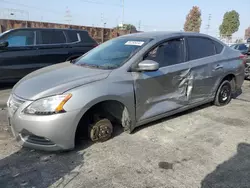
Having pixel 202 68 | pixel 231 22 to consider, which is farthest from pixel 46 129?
pixel 231 22

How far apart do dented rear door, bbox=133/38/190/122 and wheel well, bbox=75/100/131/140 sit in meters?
0.21

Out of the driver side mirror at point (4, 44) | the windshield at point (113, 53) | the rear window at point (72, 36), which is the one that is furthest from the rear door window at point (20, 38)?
the windshield at point (113, 53)

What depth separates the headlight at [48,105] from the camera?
284 cm

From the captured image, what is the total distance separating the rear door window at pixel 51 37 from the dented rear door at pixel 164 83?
421cm

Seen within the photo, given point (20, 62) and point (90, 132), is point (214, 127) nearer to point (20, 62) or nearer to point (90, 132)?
point (90, 132)

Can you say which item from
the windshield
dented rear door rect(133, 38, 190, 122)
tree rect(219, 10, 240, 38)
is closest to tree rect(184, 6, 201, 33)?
tree rect(219, 10, 240, 38)

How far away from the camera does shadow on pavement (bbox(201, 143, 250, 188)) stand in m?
2.55

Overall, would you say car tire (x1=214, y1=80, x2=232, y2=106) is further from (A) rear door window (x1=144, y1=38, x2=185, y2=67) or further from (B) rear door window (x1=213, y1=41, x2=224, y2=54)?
(A) rear door window (x1=144, y1=38, x2=185, y2=67)

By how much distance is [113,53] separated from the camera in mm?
3863

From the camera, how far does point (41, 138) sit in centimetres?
294

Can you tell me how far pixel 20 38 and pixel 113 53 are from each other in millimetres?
3879

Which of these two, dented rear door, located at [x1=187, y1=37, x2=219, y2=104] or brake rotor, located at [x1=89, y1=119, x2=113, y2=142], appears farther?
dented rear door, located at [x1=187, y1=37, x2=219, y2=104]

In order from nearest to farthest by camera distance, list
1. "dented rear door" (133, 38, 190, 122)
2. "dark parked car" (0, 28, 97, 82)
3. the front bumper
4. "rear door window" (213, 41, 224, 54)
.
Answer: the front bumper
"dented rear door" (133, 38, 190, 122)
"rear door window" (213, 41, 224, 54)
"dark parked car" (0, 28, 97, 82)

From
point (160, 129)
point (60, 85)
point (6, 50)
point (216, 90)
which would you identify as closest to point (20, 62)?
point (6, 50)
